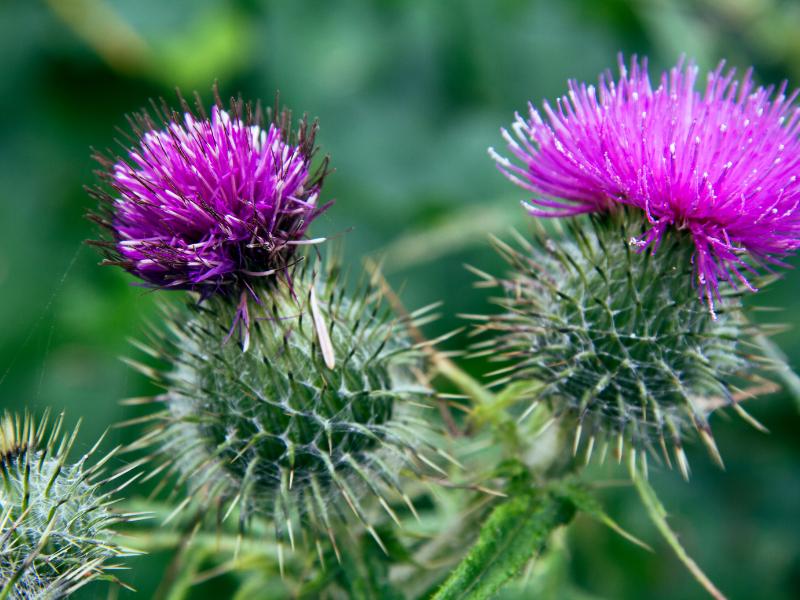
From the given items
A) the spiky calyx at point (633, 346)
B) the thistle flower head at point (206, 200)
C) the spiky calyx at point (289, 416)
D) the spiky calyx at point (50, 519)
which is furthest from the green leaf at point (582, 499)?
the spiky calyx at point (50, 519)

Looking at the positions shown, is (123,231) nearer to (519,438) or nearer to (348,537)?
(348,537)

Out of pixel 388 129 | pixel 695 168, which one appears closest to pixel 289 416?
pixel 695 168

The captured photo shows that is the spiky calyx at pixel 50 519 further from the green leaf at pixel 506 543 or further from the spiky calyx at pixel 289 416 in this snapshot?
the green leaf at pixel 506 543

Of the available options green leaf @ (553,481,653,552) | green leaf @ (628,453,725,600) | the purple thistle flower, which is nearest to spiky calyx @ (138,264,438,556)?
green leaf @ (553,481,653,552)

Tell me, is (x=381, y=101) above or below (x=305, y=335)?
above

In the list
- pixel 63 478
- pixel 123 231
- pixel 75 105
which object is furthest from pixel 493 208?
pixel 75 105
